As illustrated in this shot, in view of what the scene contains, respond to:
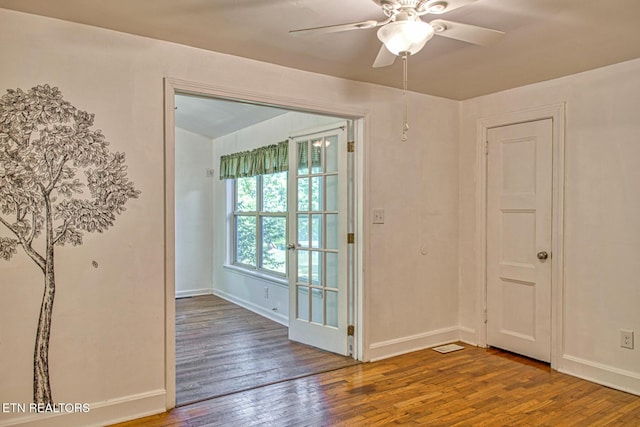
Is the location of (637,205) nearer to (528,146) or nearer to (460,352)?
(528,146)

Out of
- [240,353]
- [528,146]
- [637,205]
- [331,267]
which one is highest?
[528,146]

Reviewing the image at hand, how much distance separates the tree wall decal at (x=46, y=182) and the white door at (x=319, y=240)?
6.15 ft

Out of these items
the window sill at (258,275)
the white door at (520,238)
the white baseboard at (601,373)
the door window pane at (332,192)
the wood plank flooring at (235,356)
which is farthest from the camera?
the window sill at (258,275)

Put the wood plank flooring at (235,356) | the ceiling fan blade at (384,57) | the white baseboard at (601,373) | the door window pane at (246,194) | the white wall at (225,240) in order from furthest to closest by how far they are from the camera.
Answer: the door window pane at (246,194) → the white wall at (225,240) → the wood plank flooring at (235,356) → the white baseboard at (601,373) → the ceiling fan blade at (384,57)

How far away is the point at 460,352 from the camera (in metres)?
3.82

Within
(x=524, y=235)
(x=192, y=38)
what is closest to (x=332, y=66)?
(x=192, y=38)

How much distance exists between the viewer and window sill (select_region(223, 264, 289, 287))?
497 centimetres

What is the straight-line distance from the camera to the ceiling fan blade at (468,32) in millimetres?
1877

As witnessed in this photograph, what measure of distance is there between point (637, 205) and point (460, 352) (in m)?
1.83

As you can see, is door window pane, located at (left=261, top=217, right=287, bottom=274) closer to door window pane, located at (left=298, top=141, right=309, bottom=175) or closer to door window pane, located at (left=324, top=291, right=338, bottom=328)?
door window pane, located at (left=298, top=141, right=309, bottom=175)

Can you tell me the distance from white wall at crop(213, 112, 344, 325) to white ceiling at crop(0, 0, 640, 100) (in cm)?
94

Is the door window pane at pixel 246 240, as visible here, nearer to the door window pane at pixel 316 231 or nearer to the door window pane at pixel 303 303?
the door window pane at pixel 303 303

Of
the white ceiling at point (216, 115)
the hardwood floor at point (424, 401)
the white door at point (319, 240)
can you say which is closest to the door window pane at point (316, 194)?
the white door at point (319, 240)

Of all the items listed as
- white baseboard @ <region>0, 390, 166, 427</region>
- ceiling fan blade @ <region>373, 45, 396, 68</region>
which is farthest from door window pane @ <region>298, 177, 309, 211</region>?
white baseboard @ <region>0, 390, 166, 427</region>
